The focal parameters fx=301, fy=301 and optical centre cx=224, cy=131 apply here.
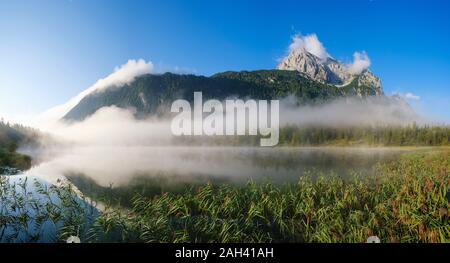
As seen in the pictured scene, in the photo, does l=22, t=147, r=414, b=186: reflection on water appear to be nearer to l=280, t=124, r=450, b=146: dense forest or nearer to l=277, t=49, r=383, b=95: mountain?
l=277, t=49, r=383, b=95: mountain

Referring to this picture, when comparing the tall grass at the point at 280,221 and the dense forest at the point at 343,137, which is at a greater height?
the dense forest at the point at 343,137

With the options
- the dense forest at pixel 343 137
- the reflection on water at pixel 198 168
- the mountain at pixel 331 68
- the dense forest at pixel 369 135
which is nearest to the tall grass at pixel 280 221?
the mountain at pixel 331 68

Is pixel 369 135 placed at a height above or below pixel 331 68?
below

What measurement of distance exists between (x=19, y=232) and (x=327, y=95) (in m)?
122

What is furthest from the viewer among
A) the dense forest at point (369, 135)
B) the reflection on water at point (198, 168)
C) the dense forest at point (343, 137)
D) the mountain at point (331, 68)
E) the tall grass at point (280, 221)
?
the dense forest at point (343, 137)

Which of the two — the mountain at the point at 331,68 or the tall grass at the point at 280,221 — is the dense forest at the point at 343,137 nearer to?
the mountain at the point at 331,68

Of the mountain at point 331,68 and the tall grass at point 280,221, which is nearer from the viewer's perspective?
the tall grass at point 280,221

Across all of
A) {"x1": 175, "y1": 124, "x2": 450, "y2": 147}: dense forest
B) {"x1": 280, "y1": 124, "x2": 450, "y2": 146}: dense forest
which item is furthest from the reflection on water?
{"x1": 280, "y1": 124, "x2": 450, "y2": 146}: dense forest

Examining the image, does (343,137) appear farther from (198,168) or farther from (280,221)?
(280,221)

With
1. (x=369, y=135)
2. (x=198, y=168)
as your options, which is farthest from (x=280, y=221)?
(x=369, y=135)

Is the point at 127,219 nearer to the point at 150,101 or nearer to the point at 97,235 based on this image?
the point at 97,235

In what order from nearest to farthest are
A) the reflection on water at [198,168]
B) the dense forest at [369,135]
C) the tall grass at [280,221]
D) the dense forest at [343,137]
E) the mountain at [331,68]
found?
the tall grass at [280,221], the mountain at [331,68], the reflection on water at [198,168], the dense forest at [369,135], the dense forest at [343,137]

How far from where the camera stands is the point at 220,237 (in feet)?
25.4
